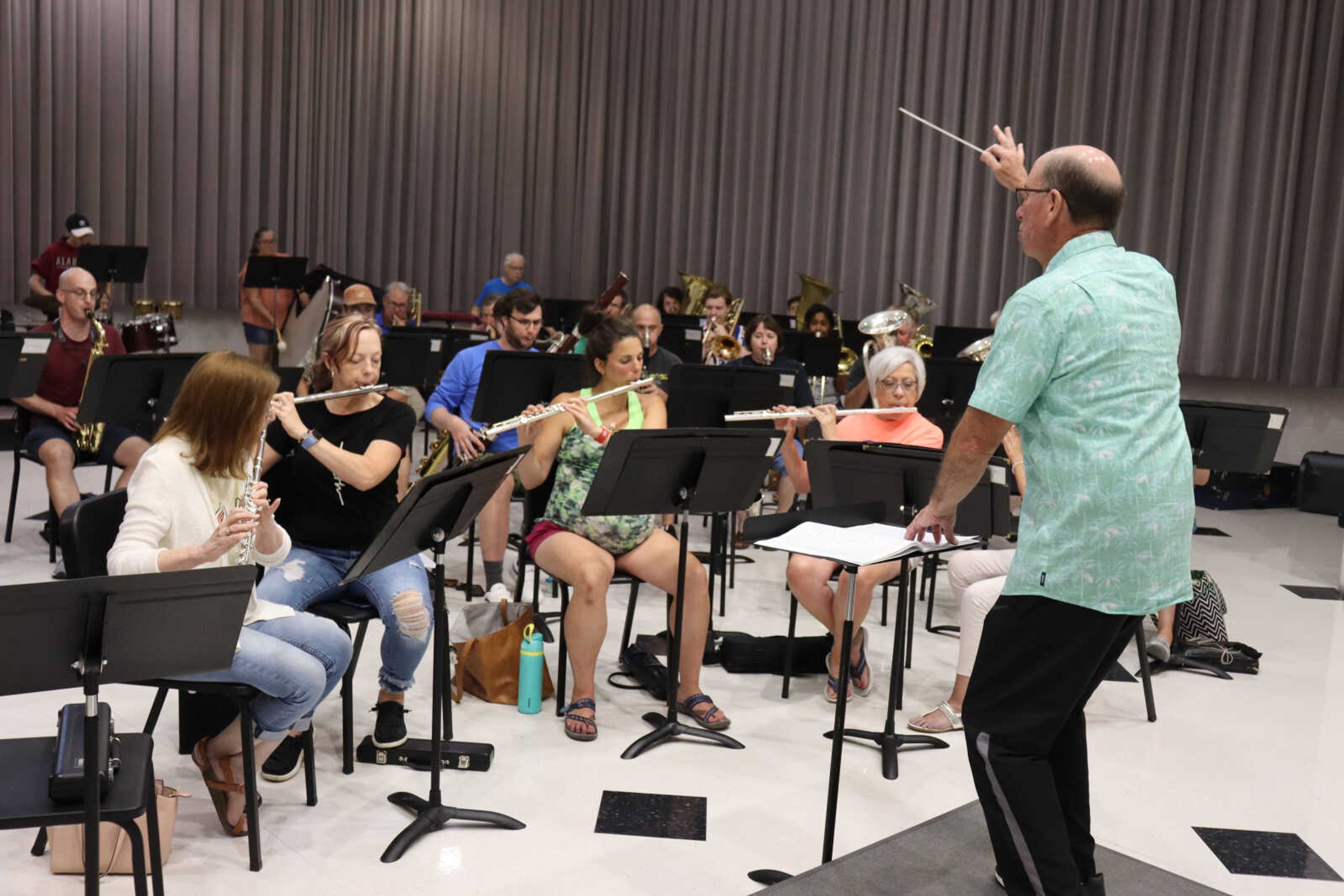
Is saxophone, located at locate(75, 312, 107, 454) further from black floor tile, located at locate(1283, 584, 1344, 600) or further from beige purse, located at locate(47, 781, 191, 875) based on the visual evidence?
black floor tile, located at locate(1283, 584, 1344, 600)

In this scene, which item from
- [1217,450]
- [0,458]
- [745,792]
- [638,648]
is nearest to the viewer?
[745,792]

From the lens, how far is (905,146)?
30.2 ft

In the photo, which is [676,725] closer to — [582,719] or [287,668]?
[582,719]

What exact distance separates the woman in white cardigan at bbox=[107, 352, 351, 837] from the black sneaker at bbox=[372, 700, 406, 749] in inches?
15.3

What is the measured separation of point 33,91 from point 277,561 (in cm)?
783

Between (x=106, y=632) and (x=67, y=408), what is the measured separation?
11.1 feet

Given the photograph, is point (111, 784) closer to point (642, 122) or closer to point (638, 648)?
point (638, 648)

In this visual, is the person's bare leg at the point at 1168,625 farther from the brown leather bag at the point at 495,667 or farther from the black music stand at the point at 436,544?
the black music stand at the point at 436,544

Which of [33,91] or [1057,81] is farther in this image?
[33,91]

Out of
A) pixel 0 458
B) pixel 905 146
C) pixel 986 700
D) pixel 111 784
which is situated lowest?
pixel 0 458

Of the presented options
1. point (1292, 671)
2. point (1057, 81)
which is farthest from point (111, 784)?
point (1057, 81)

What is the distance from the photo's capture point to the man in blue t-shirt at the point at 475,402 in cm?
448

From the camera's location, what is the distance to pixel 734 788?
3.09m

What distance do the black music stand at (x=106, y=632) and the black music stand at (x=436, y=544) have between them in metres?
0.49
